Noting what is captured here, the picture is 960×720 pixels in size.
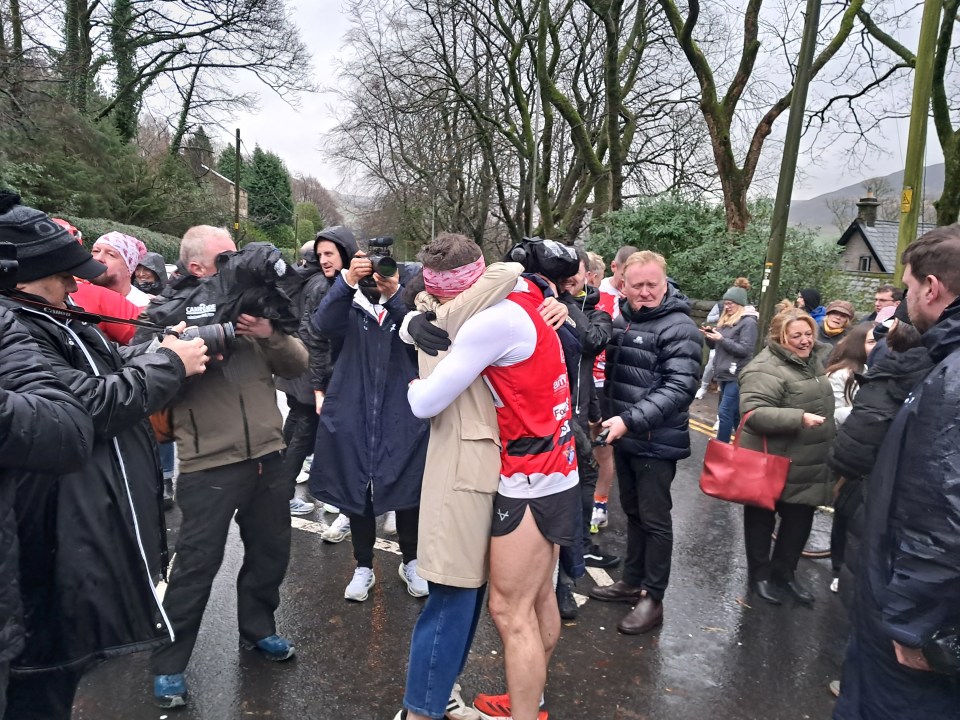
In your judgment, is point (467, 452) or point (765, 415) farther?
point (765, 415)

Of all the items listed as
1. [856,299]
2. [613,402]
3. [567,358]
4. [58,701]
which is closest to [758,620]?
[613,402]

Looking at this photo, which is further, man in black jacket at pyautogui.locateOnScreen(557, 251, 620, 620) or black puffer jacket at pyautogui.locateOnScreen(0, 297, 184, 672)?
man in black jacket at pyautogui.locateOnScreen(557, 251, 620, 620)

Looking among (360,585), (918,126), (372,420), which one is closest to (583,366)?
(372,420)

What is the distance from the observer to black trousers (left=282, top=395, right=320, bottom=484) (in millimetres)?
4578

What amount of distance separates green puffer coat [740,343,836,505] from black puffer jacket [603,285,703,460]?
0.57 meters

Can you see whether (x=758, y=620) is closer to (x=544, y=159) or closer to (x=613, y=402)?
(x=613, y=402)

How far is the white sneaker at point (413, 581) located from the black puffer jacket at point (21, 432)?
2293mm

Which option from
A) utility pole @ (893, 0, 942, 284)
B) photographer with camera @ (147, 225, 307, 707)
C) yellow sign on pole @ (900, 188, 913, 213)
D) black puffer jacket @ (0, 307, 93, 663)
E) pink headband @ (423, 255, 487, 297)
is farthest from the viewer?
yellow sign on pole @ (900, 188, 913, 213)

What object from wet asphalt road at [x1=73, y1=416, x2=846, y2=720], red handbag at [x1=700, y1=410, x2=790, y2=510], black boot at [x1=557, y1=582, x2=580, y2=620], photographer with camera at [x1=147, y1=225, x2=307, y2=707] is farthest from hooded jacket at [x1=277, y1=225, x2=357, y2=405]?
red handbag at [x1=700, y1=410, x2=790, y2=510]

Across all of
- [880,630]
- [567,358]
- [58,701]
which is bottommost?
[58,701]

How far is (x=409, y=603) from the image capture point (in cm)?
369

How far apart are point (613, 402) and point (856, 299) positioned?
34.8 feet

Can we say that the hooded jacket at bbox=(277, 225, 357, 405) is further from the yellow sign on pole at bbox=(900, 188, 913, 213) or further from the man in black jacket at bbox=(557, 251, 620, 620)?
the yellow sign on pole at bbox=(900, 188, 913, 213)

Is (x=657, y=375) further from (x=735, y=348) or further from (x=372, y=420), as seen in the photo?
(x=735, y=348)
